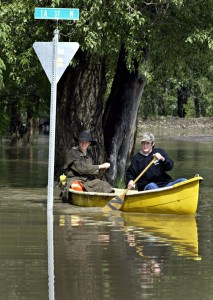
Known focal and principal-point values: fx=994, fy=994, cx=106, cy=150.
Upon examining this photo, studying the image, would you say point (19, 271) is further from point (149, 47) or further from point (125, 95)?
point (125, 95)

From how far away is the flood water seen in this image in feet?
29.0

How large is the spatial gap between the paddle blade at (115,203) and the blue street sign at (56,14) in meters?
2.97

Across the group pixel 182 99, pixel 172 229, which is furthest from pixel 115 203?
pixel 182 99

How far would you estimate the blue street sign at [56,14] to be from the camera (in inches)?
588

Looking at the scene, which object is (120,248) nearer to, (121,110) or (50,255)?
(50,255)

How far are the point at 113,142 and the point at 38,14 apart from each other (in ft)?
30.3

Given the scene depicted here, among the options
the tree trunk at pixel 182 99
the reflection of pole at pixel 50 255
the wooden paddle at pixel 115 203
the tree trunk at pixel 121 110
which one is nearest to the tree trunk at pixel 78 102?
the tree trunk at pixel 121 110

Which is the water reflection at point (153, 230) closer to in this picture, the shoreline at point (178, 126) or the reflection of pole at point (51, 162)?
the reflection of pole at point (51, 162)

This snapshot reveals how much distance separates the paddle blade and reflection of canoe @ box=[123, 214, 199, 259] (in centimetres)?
30

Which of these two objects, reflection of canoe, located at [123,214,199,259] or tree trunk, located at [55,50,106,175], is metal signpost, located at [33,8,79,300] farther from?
tree trunk, located at [55,50,106,175]

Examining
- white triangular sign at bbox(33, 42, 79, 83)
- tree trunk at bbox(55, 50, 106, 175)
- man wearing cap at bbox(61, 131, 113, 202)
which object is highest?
white triangular sign at bbox(33, 42, 79, 83)

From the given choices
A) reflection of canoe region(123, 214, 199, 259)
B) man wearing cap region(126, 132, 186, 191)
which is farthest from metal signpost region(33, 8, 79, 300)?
man wearing cap region(126, 132, 186, 191)

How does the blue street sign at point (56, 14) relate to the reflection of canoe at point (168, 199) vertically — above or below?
above

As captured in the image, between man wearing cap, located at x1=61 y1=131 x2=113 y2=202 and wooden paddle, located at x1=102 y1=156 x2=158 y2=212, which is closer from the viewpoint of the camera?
wooden paddle, located at x1=102 y1=156 x2=158 y2=212
